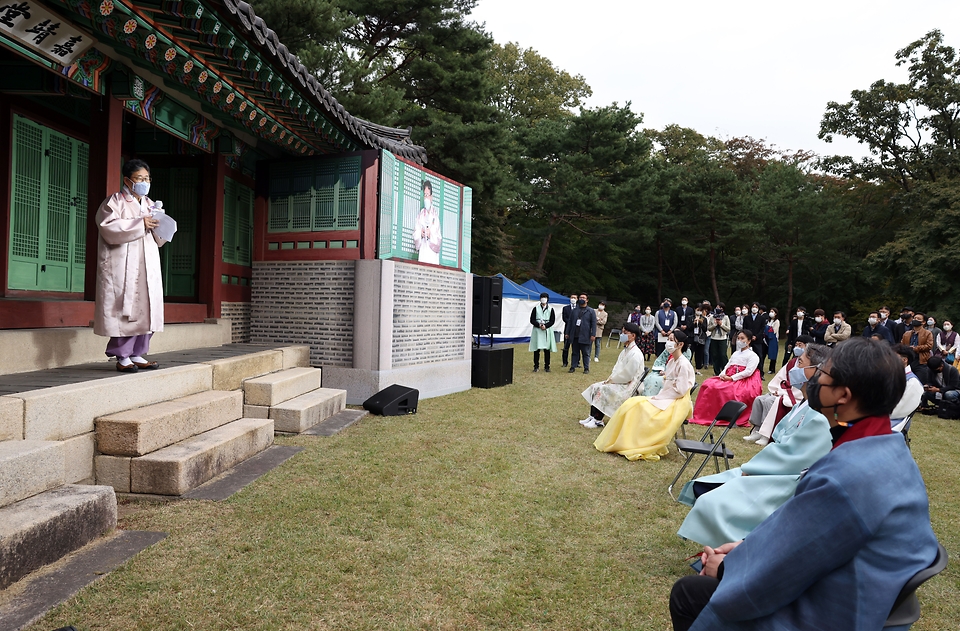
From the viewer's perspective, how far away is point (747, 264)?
32969 millimetres

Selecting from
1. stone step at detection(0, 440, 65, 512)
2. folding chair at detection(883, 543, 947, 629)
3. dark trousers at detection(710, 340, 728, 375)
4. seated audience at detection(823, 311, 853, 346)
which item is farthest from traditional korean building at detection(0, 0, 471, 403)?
seated audience at detection(823, 311, 853, 346)

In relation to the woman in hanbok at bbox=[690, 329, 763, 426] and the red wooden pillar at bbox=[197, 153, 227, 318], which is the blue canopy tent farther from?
the red wooden pillar at bbox=[197, 153, 227, 318]

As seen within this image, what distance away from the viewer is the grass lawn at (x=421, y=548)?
290 cm

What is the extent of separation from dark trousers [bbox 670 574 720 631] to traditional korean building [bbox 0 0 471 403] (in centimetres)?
480

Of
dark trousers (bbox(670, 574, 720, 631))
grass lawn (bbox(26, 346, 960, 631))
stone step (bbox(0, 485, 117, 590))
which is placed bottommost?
grass lawn (bbox(26, 346, 960, 631))

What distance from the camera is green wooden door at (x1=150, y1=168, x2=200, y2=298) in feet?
26.9

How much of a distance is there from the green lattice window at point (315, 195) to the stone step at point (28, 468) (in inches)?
215

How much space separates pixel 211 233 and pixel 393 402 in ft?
10.2

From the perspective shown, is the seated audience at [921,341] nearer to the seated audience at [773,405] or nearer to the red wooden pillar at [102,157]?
the seated audience at [773,405]

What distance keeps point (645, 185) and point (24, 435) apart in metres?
26.3

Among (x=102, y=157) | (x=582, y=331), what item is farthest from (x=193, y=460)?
(x=582, y=331)

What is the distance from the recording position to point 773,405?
7461 millimetres

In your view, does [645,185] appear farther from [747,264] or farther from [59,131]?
[59,131]

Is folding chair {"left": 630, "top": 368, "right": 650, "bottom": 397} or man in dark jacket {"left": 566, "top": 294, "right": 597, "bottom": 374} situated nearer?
folding chair {"left": 630, "top": 368, "right": 650, "bottom": 397}
